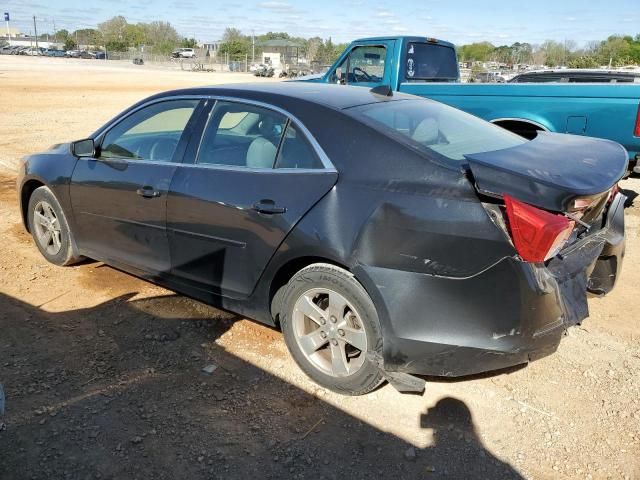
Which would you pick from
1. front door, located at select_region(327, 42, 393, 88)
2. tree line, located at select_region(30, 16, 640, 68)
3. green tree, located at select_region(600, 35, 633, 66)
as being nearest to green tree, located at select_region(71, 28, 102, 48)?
tree line, located at select_region(30, 16, 640, 68)

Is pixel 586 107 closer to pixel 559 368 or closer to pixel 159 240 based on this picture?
pixel 559 368

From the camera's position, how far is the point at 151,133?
4340mm

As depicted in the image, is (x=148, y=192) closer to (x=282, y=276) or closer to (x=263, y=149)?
(x=263, y=149)

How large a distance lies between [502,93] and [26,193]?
5368 mm

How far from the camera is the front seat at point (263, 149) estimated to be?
11.1 ft

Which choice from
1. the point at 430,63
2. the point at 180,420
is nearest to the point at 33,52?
the point at 430,63

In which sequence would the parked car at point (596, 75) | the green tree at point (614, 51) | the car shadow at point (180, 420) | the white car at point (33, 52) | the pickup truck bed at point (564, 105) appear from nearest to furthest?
the car shadow at point (180, 420), the pickup truck bed at point (564, 105), the parked car at point (596, 75), the green tree at point (614, 51), the white car at point (33, 52)

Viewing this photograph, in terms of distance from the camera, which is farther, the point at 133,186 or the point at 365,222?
the point at 133,186

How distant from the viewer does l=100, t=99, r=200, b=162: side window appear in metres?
3.94

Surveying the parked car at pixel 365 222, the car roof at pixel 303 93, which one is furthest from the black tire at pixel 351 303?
the car roof at pixel 303 93

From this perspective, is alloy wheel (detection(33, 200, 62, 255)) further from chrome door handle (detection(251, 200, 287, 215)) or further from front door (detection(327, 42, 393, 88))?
front door (detection(327, 42, 393, 88))

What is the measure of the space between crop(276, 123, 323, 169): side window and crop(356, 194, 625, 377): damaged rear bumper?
2.35 ft

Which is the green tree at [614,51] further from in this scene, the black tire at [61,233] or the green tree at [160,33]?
the green tree at [160,33]

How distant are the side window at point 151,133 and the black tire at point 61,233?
779mm
